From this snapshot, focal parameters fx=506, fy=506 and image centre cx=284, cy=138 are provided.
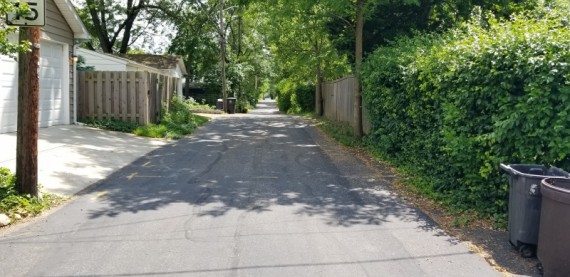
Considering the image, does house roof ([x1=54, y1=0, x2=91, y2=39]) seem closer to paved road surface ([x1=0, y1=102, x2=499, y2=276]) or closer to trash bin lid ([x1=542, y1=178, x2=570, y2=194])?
paved road surface ([x1=0, y1=102, x2=499, y2=276])

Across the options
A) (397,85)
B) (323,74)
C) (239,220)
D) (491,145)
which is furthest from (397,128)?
(323,74)

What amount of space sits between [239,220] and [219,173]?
337 centimetres

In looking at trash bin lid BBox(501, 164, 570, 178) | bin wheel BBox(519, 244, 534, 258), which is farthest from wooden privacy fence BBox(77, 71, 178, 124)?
bin wheel BBox(519, 244, 534, 258)

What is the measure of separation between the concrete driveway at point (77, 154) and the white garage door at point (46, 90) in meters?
0.39

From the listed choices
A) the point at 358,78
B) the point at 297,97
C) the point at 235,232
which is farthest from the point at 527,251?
the point at 297,97

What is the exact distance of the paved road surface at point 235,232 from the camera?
4680 mm

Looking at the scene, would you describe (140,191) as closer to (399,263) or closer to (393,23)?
(399,263)

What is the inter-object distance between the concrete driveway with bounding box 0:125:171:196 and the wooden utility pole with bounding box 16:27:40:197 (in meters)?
0.76

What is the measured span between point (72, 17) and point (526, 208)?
44.7 ft

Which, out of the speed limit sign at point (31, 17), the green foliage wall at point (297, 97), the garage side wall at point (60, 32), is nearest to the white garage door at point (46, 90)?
the garage side wall at point (60, 32)

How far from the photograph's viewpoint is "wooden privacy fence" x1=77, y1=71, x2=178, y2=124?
1627 centimetres

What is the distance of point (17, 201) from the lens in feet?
21.4

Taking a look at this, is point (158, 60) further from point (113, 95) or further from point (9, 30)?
point (9, 30)

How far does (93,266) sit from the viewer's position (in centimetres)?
464
